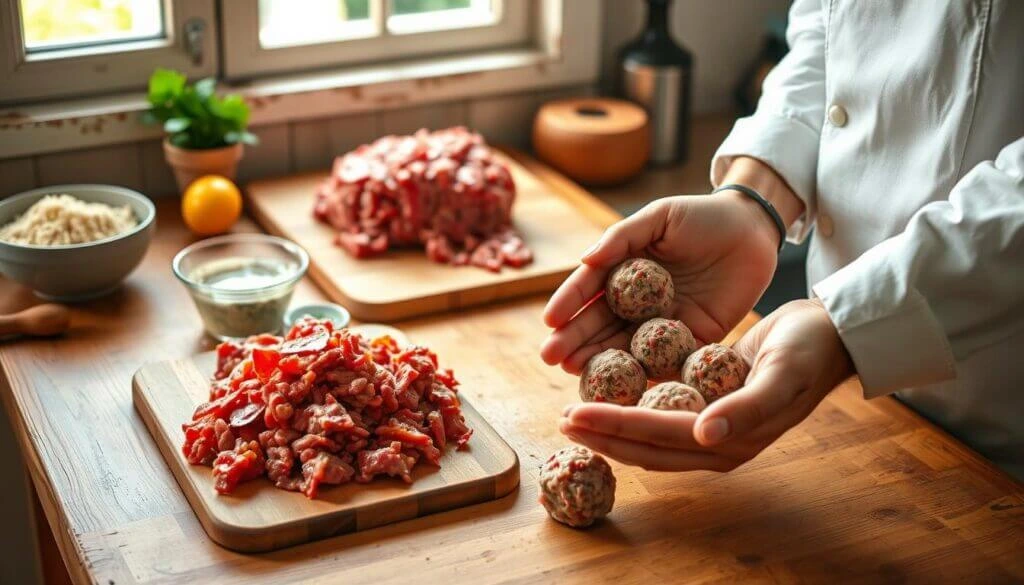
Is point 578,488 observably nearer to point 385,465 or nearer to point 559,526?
point 559,526

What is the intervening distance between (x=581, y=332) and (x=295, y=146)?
3.09 feet

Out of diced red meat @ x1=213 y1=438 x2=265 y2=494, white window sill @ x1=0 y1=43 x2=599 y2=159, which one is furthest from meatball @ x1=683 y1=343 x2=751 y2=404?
white window sill @ x1=0 y1=43 x2=599 y2=159

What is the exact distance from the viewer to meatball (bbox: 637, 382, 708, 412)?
3.96ft

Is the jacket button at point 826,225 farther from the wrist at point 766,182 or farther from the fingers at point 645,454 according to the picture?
the fingers at point 645,454

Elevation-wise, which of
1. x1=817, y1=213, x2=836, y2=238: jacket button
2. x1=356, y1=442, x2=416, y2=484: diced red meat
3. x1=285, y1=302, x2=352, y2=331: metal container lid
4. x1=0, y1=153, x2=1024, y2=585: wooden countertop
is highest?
x1=817, y1=213, x2=836, y2=238: jacket button

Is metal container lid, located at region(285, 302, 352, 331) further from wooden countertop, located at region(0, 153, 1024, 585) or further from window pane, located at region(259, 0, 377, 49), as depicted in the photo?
window pane, located at region(259, 0, 377, 49)

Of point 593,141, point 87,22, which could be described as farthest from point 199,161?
point 593,141

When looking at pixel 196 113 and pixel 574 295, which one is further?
pixel 196 113

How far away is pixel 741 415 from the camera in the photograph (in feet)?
3.74

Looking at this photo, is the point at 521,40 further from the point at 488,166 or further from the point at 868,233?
the point at 868,233

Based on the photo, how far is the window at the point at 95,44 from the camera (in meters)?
1.92

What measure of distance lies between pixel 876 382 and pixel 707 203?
314 millimetres

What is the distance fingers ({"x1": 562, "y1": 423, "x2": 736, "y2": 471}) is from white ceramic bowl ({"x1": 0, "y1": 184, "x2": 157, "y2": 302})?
792 millimetres

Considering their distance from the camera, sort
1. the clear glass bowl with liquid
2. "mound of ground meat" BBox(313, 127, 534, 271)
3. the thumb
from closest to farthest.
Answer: the thumb
the clear glass bowl with liquid
"mound of ground meat" BBox(313, 127, 534, 271)
